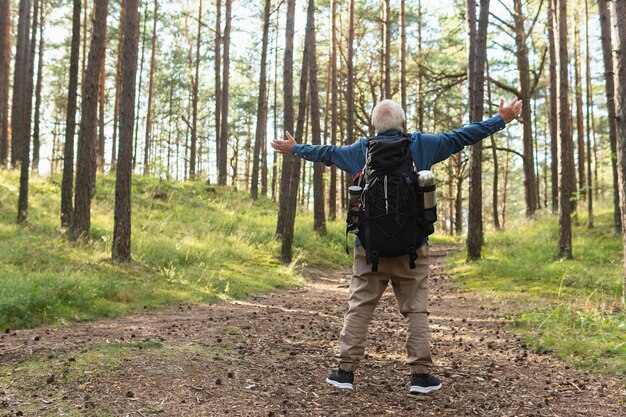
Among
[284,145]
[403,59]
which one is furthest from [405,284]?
[403,59]

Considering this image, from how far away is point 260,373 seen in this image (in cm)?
427

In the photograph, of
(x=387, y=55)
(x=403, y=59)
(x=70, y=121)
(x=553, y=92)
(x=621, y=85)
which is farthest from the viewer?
(x=403, y=59)

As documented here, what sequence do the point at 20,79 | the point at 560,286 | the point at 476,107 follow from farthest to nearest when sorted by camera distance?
the point at 20,79 < the point at 476,107 < the point at 560,286

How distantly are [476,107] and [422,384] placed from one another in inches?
395

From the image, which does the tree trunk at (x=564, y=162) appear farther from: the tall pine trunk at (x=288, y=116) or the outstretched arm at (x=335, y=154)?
the outstretched arm at (x=335, y=154)

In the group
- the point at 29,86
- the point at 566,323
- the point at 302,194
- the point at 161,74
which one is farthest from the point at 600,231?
the point at 302,194

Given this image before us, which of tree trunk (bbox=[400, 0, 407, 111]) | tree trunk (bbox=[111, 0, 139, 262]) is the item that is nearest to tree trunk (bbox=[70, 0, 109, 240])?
tree trunk (bbox=[111, 0, 139, 262])

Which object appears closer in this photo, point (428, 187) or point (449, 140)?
point (428, 187)

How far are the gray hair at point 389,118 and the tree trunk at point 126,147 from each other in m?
6.90

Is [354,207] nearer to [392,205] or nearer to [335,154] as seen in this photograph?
[392,205]

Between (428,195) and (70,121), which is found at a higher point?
(70,121)

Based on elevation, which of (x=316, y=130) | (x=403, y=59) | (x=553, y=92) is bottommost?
(x=316, y=130)

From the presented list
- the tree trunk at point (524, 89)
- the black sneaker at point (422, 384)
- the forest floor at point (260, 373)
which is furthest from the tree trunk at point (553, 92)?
the black sneaker at point (422, 384)

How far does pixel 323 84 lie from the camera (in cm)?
2980
